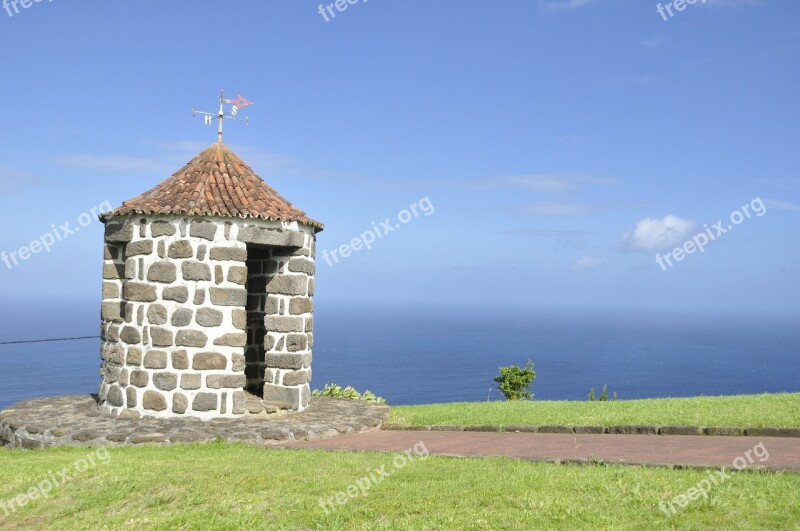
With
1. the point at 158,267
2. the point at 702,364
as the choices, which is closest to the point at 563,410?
the point at 158,267

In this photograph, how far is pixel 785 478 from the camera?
22.9 ft

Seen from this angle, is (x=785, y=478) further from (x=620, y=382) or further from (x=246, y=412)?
(x=620, y=382)

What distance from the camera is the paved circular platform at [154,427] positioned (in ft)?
34.1

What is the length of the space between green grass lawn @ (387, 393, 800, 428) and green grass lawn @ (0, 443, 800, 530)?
2.86 meters

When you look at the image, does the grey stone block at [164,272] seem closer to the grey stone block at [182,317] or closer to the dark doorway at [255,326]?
the grey stone block at [182,317]

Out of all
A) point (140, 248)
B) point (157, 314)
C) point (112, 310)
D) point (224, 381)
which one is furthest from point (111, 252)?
point (224, 381)

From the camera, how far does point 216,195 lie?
12438 millimetres

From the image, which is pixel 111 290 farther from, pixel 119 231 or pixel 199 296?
pixel 199 296

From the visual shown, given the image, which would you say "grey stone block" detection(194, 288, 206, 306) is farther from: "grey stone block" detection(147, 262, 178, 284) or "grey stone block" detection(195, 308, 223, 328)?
"grey stone block" detection(147, 262, 178, 284)

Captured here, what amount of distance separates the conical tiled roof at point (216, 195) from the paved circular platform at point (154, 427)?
3308mm

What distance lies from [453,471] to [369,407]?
19.3ft

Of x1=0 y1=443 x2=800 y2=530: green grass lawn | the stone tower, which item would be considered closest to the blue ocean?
the stone tower

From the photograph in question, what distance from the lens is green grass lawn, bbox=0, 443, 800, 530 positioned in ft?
20.2

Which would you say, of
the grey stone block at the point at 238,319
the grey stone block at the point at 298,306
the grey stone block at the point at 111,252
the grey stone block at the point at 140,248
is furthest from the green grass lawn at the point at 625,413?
the grey stone block at the point at 111,252
